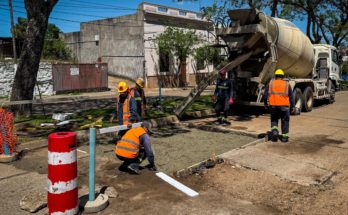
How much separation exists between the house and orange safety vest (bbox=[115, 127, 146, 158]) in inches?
777

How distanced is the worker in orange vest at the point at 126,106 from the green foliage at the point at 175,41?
58.2 feet

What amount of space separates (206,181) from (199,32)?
966 inches

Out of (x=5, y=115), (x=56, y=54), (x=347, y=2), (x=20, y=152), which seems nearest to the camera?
(x=5, y=115)

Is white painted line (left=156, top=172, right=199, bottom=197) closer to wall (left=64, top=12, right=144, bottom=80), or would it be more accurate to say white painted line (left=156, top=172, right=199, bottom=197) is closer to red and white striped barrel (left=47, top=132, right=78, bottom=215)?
red and white striped barrel (left=47, top=132, right=78, bottom=215)

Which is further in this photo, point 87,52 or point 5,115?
point 87,52

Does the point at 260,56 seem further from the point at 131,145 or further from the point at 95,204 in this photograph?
the point at 95,204

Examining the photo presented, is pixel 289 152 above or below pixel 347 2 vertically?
below

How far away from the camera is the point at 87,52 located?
29.0 m

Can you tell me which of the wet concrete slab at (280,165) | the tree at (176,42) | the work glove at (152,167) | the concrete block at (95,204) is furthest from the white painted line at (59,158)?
the tree at (176,42)

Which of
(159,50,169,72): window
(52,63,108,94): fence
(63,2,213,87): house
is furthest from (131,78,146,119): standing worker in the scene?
(159,50,169,72): window

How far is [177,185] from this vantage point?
4.88 meters

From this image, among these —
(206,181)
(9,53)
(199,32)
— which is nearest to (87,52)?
(9,53)

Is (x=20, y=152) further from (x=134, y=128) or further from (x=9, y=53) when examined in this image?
(x=9, y=53)

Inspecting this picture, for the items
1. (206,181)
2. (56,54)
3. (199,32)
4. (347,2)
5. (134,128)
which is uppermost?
(347,2)
